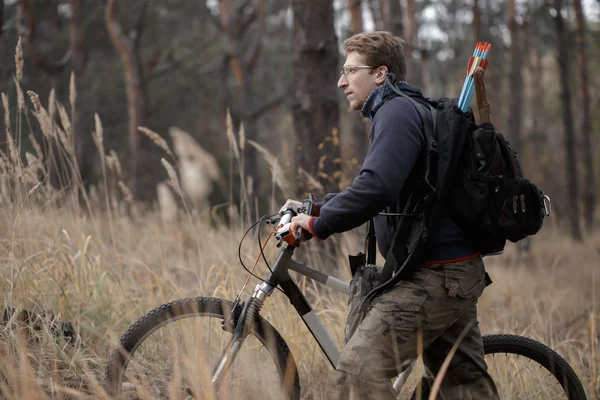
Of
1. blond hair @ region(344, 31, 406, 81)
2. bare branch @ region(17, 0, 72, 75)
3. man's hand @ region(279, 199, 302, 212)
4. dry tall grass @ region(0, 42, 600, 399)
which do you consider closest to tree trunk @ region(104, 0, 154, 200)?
bare branch @ region(17, 0, 72, 75)

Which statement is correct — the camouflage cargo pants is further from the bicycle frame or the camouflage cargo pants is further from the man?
the bicycle frame

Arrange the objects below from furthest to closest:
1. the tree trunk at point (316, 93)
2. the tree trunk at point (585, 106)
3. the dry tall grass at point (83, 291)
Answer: the tree trunk at point (585, 106)
the tree trunk at point (316, 93)
the dry tall grass at point (83, 291)

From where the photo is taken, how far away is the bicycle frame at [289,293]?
8.75 feet

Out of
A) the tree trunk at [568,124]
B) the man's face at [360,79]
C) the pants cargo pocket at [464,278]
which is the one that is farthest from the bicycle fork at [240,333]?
the tree trunk at [568,124]

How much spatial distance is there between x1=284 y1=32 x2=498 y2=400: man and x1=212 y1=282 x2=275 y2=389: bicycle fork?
0.35 meters

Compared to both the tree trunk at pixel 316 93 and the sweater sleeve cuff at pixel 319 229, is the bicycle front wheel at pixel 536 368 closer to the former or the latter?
the sweater sleeve cuff at pixel 319 229

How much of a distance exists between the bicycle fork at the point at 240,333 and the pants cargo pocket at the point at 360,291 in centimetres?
36

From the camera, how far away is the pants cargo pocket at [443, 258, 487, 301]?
256cm

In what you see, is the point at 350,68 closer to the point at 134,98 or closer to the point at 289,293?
the point at 289,293

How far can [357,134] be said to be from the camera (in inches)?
527

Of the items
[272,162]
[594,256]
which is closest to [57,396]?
[272,162]

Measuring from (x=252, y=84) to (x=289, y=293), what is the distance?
14.3 m

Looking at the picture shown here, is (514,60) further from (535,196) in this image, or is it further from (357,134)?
(535,196)

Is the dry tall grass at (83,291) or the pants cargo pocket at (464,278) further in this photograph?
the dry tall grass at (83,291)
